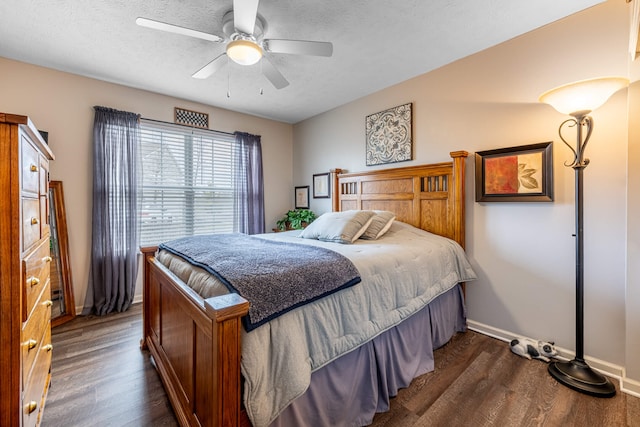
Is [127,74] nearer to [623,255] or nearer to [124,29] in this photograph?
[124,29]

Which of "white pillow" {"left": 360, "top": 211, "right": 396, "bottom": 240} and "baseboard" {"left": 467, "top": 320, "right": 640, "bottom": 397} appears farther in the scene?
"white pillow" {"left": 360, "top": 211, "right": 396, "bottom": 240}

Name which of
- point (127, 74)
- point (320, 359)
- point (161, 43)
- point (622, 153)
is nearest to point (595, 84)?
point (622, 153)

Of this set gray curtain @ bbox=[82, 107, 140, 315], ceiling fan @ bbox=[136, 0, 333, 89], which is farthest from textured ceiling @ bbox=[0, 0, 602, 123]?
gray curtain @ bbox=[82, 107, 140, 315]

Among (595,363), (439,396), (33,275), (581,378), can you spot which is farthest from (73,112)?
(595,363)

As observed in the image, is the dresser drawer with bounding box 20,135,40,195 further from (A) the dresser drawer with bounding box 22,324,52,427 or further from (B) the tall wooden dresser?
(A) the dresser drawer with bounding box 22,324,52,427

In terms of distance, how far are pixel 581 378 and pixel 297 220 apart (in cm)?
328

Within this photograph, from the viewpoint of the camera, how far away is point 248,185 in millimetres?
4113

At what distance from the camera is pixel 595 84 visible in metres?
1.59

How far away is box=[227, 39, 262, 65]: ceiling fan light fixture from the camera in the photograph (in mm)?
1802

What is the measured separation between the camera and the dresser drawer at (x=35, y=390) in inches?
43.3

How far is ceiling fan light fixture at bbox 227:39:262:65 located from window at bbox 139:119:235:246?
2100 millimetres

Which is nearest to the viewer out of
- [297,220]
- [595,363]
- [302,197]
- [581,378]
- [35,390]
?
[35,390]

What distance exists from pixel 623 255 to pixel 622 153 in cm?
70

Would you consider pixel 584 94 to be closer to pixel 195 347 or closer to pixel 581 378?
pixel 581 378
